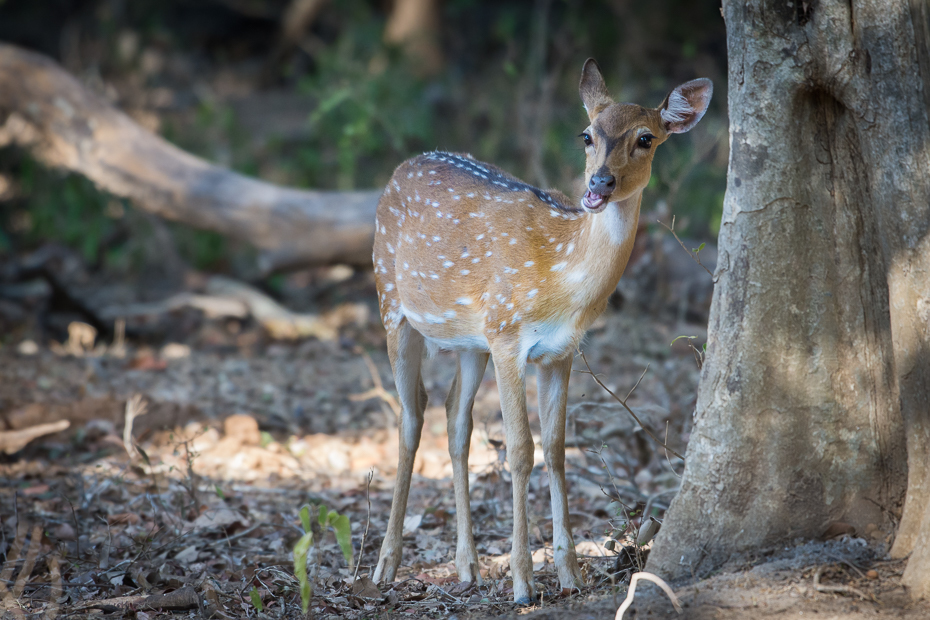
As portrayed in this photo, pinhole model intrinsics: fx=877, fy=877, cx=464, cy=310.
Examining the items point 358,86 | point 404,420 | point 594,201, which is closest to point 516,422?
point 404,420

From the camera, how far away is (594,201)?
349cm

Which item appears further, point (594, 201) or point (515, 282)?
point (515, 282)

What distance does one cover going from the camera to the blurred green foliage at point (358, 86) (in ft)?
32.5

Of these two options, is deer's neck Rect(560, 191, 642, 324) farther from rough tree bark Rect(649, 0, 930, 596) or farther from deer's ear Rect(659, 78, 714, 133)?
rough tree bark Rect(649, 0, 930, 596)

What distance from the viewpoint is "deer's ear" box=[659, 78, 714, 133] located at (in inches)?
146

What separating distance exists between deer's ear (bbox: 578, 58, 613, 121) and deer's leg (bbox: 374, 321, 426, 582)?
4.78 feet

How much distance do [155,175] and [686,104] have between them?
6829mm

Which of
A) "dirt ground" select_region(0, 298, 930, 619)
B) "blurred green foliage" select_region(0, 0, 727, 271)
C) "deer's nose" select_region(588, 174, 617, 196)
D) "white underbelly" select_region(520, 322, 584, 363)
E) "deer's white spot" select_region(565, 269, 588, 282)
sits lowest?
"dirt ground" select_region(0, 298, 930, 619)

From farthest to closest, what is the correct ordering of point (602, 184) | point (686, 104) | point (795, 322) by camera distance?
point (686, 104) < point (602, 184) < point (795, 322)

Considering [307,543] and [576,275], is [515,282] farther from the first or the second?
[307,543]

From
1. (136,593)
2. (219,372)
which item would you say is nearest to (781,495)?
(136,593)

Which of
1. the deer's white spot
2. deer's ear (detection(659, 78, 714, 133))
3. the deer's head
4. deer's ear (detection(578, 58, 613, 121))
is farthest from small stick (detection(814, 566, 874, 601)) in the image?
deer's ear (detection(578, 58, 613, 121))

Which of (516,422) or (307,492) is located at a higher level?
(516,422)

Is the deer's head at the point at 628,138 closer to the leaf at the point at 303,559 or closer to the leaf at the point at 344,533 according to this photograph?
the leaf at the point at 344,533
